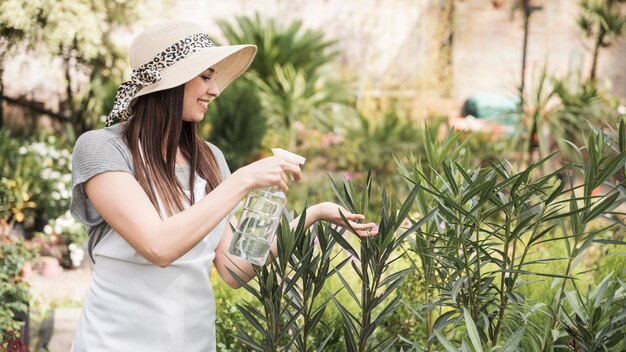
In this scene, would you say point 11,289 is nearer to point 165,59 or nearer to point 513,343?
point 165,59

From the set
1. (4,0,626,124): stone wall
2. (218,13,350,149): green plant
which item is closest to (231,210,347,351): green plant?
(218,13,350,149): green plant

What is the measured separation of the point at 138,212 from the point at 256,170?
0.90 ft

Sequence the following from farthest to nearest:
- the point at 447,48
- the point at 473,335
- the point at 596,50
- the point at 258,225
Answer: the point at 447,48 → the point at 596,50 → the point at 258,225 → the point at 473,335

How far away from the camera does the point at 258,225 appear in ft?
7.18

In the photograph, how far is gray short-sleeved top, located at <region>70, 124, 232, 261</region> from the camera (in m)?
2.07

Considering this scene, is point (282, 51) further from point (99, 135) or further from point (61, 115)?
point (99, 135)

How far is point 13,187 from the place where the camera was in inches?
248

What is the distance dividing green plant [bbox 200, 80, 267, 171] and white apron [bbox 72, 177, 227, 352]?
5953 mm

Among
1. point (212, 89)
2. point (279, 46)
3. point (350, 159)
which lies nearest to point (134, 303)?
point (212, 89)

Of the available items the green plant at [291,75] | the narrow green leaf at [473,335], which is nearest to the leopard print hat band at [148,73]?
the narrow green leaf at [473,335]

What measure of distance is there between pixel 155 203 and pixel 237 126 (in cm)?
606

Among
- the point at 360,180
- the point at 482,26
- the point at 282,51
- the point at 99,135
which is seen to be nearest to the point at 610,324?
the point at 99,135

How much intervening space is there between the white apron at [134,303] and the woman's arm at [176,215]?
0.14 m

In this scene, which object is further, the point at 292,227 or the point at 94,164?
the point at 292,227
